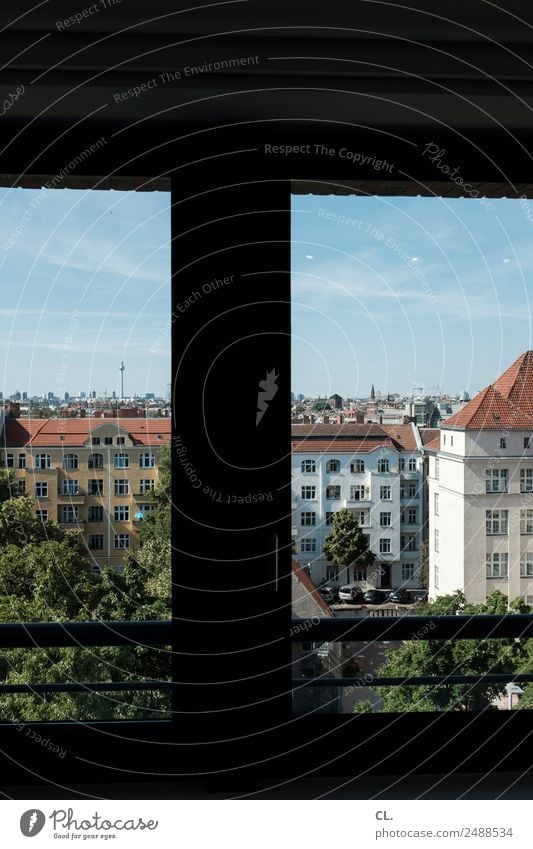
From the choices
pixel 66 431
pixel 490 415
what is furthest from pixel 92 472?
pixel 490 415

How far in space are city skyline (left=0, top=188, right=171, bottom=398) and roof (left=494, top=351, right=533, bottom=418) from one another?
3.27 feet

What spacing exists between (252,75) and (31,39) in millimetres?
540

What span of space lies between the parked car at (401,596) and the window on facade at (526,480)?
0.47m

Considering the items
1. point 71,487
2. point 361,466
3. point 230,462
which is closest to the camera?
point 230,462

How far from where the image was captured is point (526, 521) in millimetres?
2051

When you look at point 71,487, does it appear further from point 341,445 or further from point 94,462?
point 341,445

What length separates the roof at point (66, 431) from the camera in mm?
1923

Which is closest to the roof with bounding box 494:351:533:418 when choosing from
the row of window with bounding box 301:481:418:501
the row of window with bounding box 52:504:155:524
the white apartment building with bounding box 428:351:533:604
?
the white apartment building with bounding box 428:351:533:604

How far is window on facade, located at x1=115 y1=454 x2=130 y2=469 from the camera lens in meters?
1.96

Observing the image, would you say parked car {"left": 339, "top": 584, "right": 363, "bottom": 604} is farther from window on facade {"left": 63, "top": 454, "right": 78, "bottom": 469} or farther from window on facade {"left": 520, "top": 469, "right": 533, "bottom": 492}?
window on facade {"left": 63, "top": 454, "right": 78, "bottom": 469}

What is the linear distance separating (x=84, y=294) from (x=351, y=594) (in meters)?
1.18

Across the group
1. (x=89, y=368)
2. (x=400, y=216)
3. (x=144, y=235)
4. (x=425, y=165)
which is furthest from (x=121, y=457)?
(x=425, y=165)

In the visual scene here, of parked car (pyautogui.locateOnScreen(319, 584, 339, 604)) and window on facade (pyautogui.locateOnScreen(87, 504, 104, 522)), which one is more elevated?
window on facade (pyautogui.locateOnScreen(87, 504, 104, 522))
